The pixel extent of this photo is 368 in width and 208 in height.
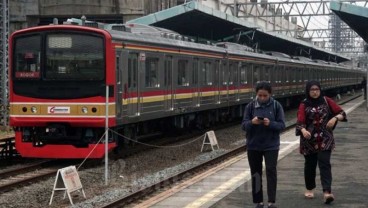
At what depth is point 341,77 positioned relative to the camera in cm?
5384

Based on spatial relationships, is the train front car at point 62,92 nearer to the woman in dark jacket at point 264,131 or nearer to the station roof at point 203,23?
the woman in dark jacket at point 264,131

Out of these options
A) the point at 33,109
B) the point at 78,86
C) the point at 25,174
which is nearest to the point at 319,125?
the point at 78,86

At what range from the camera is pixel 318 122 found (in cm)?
778

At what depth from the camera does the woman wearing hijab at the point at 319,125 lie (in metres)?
7.75

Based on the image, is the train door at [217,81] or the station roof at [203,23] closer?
the train door at [217,81]

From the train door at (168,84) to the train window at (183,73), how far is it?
0.66 metres

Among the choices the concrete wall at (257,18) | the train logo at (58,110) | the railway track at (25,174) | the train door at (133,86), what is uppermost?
the concrete wall at (257,18)

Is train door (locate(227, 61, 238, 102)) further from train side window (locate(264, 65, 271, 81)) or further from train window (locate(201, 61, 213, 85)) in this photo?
train side window (locate(264, 65, 271, 81))

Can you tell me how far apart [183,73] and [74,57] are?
5.20m

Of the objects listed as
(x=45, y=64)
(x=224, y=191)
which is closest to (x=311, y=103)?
(x=224, y=191)

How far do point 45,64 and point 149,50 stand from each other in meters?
2.83

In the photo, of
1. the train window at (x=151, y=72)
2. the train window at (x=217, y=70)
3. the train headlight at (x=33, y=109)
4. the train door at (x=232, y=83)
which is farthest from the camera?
the train door at (x=232, y=83)

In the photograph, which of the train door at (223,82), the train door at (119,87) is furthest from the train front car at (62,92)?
the train door at (223,82)

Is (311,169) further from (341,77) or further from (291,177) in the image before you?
(341,77)
